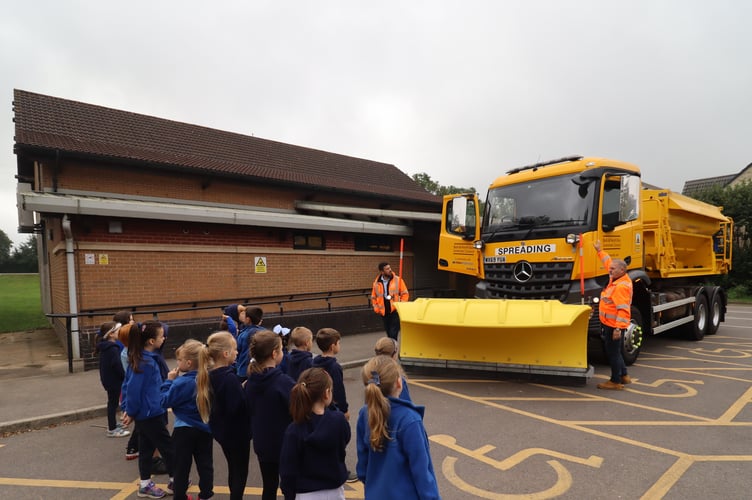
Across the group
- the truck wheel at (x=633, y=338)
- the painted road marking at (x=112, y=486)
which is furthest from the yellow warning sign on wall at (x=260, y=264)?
the truck wheel at (x=633, y=338)

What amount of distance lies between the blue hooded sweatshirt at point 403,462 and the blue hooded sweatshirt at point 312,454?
0.58 feet

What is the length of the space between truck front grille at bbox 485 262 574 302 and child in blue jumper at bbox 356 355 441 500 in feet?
16.3

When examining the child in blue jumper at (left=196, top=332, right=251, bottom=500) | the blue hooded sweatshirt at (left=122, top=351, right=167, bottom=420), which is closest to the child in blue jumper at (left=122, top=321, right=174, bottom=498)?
the blue hooded sweatshirt at (left=122, top=351, right=167, bottom=420)

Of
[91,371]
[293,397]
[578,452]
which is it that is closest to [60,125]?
[91,371]

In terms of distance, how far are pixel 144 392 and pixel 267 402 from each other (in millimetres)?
1296

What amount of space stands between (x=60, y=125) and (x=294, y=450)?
11096 mm

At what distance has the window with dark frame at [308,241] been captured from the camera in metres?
11.2

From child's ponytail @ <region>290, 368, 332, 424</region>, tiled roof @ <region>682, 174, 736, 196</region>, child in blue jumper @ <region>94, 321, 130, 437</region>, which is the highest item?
tiled roof @ <region>682, 174, 736, 196</region>

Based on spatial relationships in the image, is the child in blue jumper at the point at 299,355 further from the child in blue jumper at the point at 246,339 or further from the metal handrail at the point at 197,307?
the metal handrail at the point at 197,307

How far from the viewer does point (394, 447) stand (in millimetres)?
2057

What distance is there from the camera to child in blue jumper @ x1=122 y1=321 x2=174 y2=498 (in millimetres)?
3365

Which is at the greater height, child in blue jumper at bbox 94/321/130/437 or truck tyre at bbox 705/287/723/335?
child in blue jumper at bbox 94/321/130/437

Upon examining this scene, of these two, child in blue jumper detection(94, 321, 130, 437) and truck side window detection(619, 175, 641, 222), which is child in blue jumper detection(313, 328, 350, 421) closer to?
child in blue jumper detection(94, 321, 130, 437)

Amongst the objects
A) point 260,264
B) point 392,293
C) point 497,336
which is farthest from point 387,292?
point 260,264
